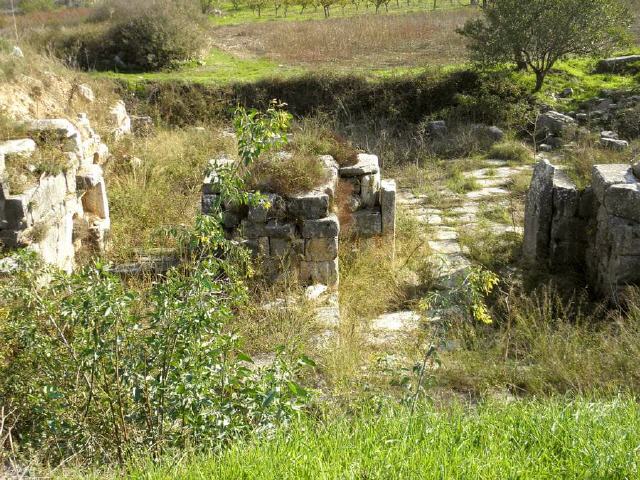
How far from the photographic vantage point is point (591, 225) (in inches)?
267

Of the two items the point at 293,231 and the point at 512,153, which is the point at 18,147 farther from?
the point at 512,153

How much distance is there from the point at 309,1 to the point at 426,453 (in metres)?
29.7

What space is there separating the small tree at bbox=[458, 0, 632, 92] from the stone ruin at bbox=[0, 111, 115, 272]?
374 inches

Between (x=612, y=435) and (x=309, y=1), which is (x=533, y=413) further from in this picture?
(x=309, y=1)

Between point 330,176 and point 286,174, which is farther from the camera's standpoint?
point 330,176

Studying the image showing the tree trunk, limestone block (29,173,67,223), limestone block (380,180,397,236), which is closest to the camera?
limestone block (29,173,67,223)

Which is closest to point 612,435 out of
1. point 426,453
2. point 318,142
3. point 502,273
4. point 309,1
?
point 426,453

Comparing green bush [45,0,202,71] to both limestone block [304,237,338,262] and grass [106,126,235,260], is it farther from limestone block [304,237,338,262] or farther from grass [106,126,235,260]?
limestone block [304,237,338,262]

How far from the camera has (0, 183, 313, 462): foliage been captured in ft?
10.6

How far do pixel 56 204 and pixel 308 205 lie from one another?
2.52m

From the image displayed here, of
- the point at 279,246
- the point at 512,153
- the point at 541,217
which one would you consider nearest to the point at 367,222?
the point at 279,246

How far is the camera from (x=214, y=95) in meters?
14.4

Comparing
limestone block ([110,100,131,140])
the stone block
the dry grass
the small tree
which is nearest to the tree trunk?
the small tree

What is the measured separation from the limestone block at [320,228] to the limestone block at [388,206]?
1085 mm
